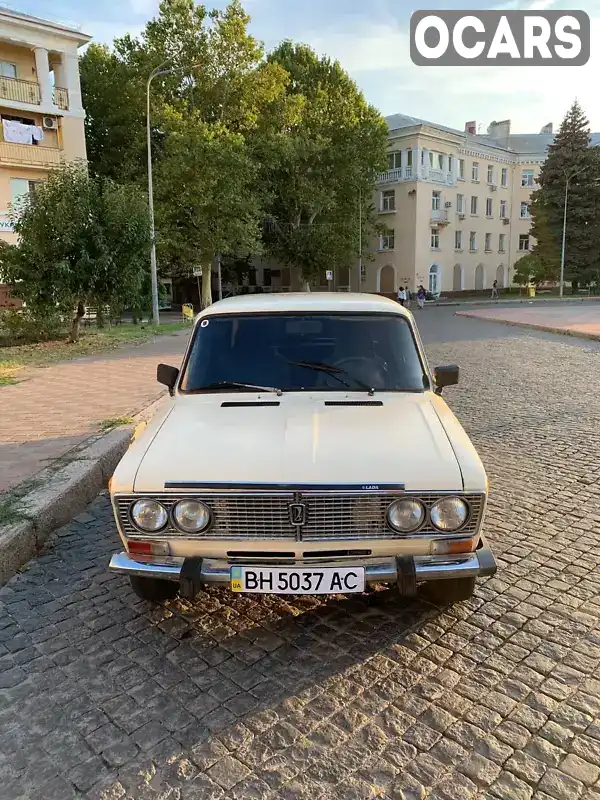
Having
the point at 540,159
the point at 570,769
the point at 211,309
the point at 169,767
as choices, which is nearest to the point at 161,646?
the point at 169,767

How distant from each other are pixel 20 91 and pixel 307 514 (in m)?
38.0

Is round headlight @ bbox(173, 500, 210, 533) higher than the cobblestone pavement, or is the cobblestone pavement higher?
round headlight @ bbox(173, 500, 210, 533)

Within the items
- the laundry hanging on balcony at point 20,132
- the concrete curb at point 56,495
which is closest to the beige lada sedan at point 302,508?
the concrete curb at point 56,495

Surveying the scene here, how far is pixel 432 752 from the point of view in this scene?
245 cm

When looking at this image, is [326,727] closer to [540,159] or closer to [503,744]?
[503,744]

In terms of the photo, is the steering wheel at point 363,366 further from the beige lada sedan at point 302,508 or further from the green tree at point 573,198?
the green tree at point 573,198

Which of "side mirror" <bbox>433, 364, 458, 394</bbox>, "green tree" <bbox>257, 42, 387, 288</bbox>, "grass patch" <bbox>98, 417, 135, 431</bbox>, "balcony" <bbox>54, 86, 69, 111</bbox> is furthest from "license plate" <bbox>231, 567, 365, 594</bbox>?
"green tree" <bbox>257, 42, 387, 288</bbox>

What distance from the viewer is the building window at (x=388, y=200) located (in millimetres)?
55500

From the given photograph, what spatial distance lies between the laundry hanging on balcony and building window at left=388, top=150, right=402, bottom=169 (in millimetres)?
31547

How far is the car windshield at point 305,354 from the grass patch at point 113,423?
129 inches

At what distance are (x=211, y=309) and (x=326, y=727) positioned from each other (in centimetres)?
296

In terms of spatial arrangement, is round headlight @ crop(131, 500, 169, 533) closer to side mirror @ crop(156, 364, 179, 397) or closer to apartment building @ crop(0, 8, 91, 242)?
side mirror @ crop(156, 364, 179, 397)

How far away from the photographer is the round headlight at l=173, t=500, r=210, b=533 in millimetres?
3018

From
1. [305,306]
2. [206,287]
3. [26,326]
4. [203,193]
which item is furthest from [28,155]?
[305,306]
